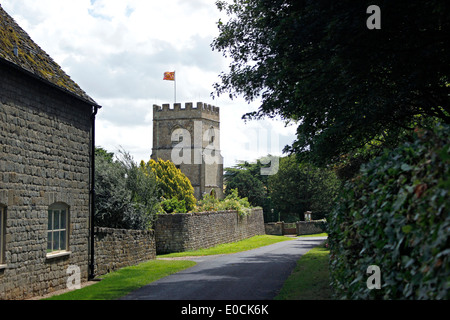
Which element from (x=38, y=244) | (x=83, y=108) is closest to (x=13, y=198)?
(x=38, y=244)

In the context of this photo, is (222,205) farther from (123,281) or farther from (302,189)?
(123,281)

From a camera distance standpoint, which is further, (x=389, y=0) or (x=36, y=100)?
(x=36, y=100)

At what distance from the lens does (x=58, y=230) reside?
13539 millimetres

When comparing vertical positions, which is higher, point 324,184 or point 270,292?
point 324,184

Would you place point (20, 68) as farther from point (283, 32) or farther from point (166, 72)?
point (166, 72)

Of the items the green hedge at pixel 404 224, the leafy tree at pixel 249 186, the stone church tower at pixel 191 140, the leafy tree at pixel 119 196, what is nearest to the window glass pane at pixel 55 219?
the leafy tree at pixel 119 196

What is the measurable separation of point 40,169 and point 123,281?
411 cm

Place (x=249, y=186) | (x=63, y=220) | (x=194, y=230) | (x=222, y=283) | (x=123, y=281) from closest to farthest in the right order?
(x=222, y=283) → (x=123, y=281) → (x=63, y=220) → (x=194, y=230) → (x=249, y=186)

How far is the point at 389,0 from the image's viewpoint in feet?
30.0

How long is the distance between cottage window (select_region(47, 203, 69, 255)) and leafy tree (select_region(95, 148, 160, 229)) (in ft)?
18.7

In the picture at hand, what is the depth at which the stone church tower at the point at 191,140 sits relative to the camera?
65562mm

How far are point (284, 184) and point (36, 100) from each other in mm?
44870

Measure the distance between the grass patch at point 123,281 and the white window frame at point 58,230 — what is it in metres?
1.45

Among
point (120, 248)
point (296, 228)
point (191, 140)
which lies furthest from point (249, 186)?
point (120, 248)
